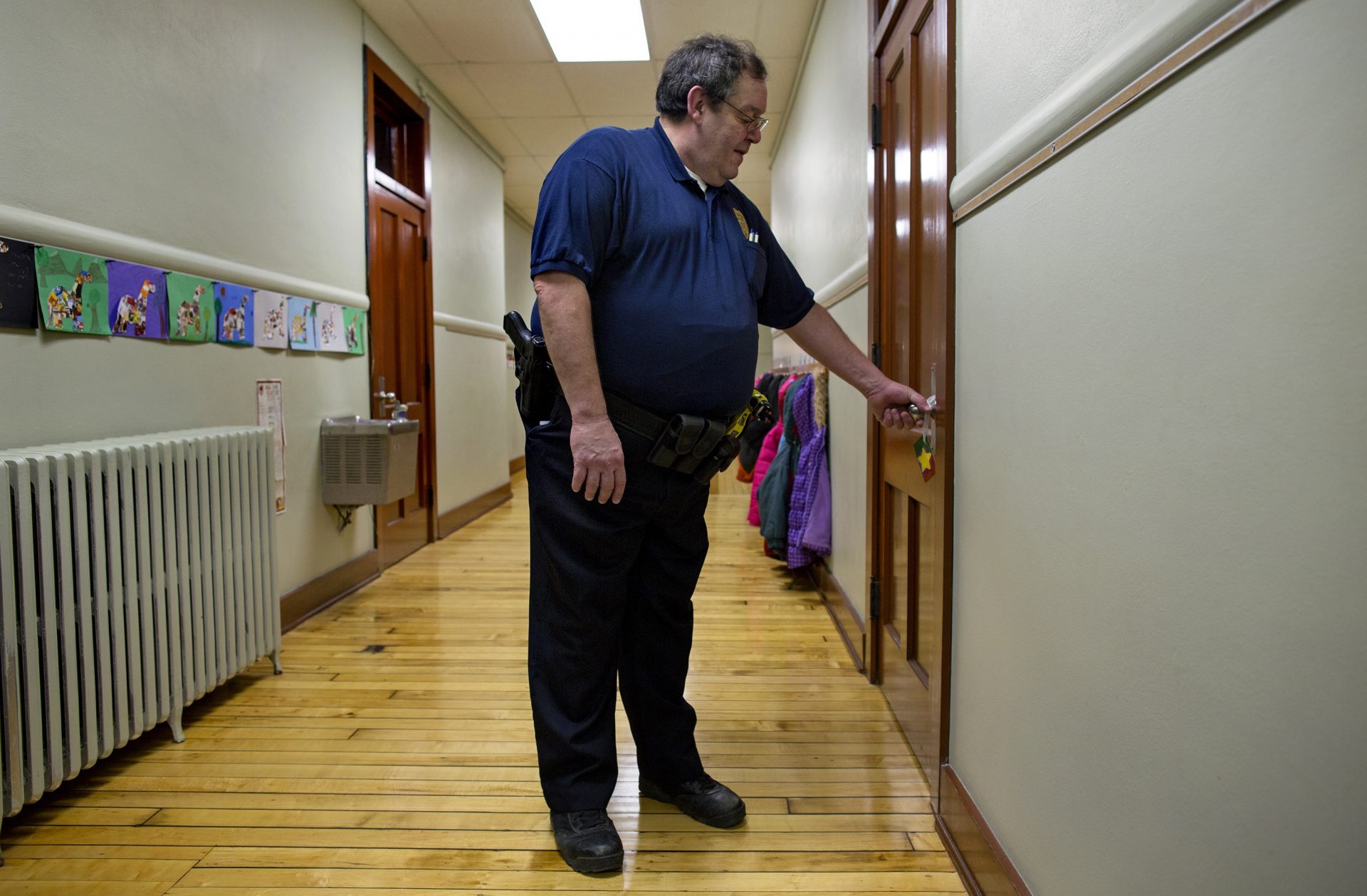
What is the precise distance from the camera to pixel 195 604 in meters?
2.19

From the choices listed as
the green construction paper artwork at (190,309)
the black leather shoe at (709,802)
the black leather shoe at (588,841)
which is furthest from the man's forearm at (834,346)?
the green construction paper artwork at (190,309)

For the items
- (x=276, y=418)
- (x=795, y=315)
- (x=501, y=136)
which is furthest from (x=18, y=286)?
(x=501, y=136)

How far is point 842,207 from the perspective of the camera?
123 inches

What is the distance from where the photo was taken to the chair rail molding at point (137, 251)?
1.91 metres

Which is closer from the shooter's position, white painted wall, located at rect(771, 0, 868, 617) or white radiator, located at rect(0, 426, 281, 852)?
white radiator, located at rect(0, 426, 281, 852)

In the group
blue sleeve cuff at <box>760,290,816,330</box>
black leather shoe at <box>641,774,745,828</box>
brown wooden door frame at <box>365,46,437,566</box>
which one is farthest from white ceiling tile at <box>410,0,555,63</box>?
black leather shoe at <box>641,774,745,828</box>

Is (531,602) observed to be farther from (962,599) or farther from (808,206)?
(808,206)

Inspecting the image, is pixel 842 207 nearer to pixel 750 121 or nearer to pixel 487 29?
pixel 750 121

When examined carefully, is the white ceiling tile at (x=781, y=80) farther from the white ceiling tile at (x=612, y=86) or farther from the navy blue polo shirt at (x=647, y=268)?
the navy blue polo shirt at (x=647, y=268)

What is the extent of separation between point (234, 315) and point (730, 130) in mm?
1968

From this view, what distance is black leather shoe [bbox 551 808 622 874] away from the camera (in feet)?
5.08

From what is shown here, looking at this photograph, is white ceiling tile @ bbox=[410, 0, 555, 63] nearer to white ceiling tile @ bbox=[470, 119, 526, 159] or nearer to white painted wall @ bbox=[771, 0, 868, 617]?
white ceiling tile @ bbox=[470, 119, 526, 159]

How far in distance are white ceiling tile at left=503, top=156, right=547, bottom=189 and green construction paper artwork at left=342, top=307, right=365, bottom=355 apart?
9.72 feet

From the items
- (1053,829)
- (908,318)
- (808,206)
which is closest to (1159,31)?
(1053,829)
